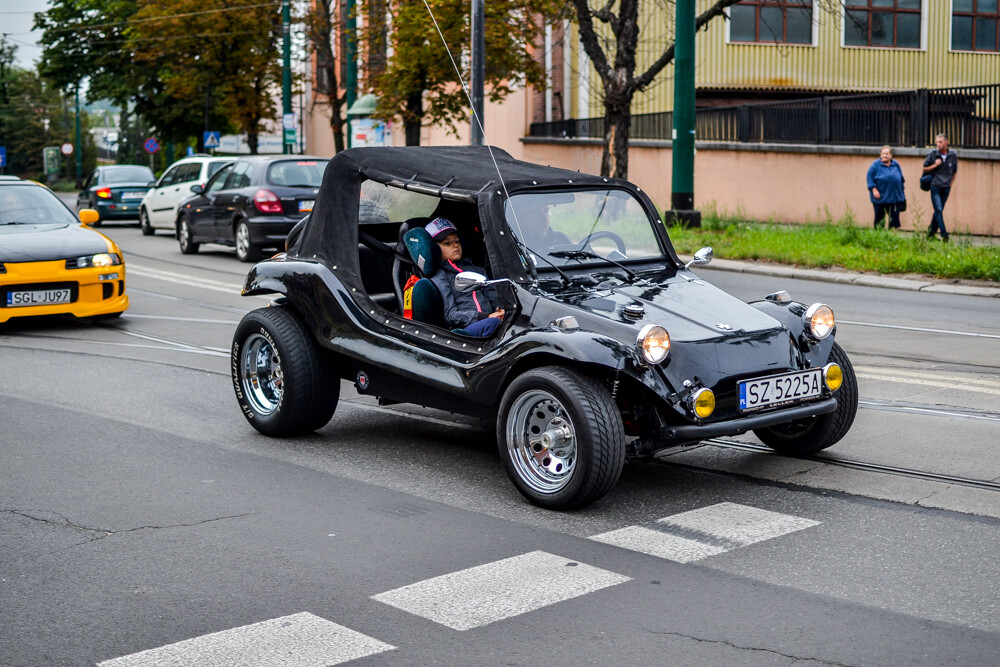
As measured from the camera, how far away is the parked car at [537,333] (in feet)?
19.0

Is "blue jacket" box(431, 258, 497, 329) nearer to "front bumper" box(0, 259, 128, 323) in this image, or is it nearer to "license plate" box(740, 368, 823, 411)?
"license plate" box(740, 368, 823, 411)

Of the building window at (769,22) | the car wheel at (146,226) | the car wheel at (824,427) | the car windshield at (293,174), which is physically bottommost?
the car wheel at (824,427)

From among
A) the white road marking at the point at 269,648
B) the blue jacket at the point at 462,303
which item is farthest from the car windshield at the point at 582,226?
the white road marking at the point at 269,648

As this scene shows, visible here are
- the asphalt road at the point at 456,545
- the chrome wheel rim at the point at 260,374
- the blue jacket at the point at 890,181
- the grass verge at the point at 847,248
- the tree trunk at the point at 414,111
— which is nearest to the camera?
the asphalt road at the point at 456,545

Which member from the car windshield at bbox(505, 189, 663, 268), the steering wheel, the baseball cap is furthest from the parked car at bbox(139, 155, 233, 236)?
the steering wheel

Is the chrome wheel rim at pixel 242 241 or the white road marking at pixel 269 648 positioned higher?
the chrome wheel rim at pixel 242 241

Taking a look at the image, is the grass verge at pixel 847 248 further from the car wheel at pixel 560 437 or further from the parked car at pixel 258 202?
the car wheel at pixel 560 437

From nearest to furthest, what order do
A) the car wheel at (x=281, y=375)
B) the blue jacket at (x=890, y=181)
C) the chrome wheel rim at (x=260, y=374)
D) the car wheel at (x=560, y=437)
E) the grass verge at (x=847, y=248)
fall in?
the car wheel at (x=560, y=437) → the car wheel at (x=281, y=375) → the chrome wheel rim at (x=260, y=374) → the grass verge at (x=847, y=248) → the blue jacket at (x=890, y=181)

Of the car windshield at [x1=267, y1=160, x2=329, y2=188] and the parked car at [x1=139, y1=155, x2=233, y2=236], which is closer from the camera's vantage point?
the car windshield at [x1=267, y1=160, x2=329, y2=188]

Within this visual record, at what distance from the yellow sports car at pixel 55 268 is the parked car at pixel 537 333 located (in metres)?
4.93

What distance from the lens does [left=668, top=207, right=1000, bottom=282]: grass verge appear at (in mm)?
16781

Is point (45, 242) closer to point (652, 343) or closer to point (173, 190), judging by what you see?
point (652, 343)

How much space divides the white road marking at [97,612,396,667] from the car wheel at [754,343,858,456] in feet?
10.6

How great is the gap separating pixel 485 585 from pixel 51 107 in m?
110
